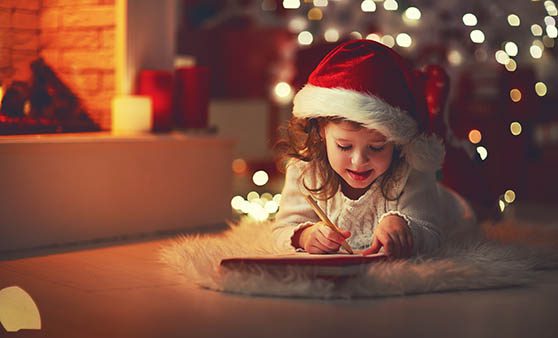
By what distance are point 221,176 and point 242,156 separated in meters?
3.11

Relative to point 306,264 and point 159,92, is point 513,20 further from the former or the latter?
point 306,264

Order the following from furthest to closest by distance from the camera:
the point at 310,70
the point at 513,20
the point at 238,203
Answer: the point at 238,203
the point at 310,70
the point at 513,20

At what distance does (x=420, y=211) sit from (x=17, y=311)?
40.4 inches

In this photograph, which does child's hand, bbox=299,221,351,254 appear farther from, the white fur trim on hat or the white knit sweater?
the white fur trim on hat

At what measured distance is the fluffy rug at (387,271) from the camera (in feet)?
6.54

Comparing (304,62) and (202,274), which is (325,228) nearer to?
(202,274)

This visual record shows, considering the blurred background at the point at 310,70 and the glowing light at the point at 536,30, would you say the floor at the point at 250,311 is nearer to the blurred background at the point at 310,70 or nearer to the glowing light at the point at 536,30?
the blurred background at the point at 310,70

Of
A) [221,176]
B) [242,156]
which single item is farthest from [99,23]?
[242,156]

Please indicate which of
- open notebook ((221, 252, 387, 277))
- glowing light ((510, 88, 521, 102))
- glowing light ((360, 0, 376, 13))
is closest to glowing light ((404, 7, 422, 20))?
glowing light ((360, 0, 376, 13))

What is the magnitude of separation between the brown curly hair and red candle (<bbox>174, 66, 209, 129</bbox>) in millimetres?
1120

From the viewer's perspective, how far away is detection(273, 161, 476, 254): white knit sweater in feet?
7.45

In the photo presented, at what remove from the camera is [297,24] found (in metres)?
6.12

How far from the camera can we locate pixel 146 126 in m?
3.23

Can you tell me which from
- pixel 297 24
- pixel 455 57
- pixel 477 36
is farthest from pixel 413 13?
pixel 297 24
